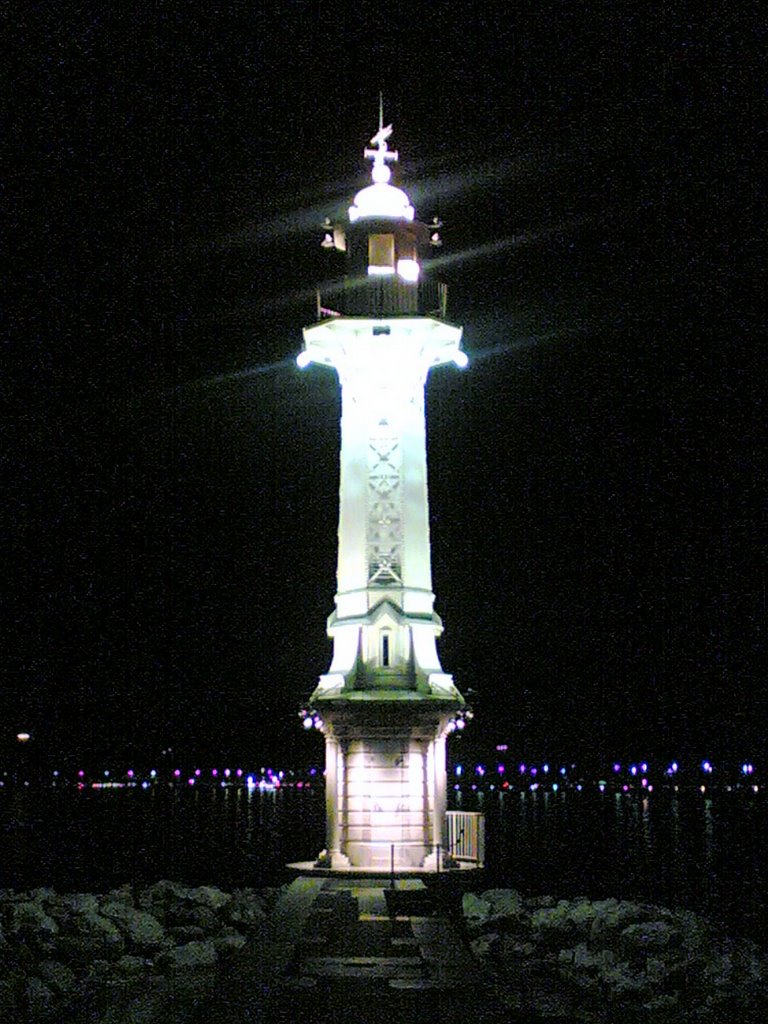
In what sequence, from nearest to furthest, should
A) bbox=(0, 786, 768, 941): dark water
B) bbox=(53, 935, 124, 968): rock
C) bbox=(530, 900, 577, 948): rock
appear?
bbox=(53, 935, 124, 968): rock, bbox=(530, 900, 577, 948): rock, bbox=(0, 786, 768, 941): dark water

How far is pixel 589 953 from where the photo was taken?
2225 centimetres

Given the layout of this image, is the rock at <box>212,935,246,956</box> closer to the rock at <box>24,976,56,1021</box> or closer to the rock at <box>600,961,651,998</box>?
the rock at <box>24,976,56,1021</box>

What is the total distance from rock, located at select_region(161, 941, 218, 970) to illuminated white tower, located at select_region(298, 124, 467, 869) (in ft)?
8.15

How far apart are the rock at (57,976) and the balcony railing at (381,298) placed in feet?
41.5

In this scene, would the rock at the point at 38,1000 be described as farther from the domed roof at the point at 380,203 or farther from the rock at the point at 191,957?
the domed roof at the point at 380,203

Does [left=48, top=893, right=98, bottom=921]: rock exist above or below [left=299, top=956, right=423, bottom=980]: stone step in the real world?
below

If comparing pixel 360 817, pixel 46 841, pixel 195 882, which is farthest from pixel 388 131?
Answer: pixel 46 841

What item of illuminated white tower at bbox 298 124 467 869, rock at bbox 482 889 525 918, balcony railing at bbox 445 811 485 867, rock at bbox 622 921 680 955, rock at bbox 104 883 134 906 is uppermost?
illuminated white tower at bbox 298 124 467 869

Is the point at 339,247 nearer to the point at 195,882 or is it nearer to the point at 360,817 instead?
the point at 360,817

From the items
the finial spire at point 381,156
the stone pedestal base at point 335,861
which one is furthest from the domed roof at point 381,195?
the stone pedestal base at point 335,861

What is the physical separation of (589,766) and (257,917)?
6751cm

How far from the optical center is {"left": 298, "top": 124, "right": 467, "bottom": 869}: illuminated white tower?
899 inches

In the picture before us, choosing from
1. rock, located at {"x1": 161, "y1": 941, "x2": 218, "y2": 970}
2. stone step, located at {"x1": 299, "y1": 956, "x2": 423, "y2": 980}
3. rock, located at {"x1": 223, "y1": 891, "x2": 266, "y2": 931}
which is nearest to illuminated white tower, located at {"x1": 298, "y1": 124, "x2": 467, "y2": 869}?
rock, located at {"x1": 161, "y1": 941, "x2": 218, "y2": 970}

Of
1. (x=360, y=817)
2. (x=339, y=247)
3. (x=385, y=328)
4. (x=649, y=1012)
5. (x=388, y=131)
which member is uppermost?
(x=388, y=131)
